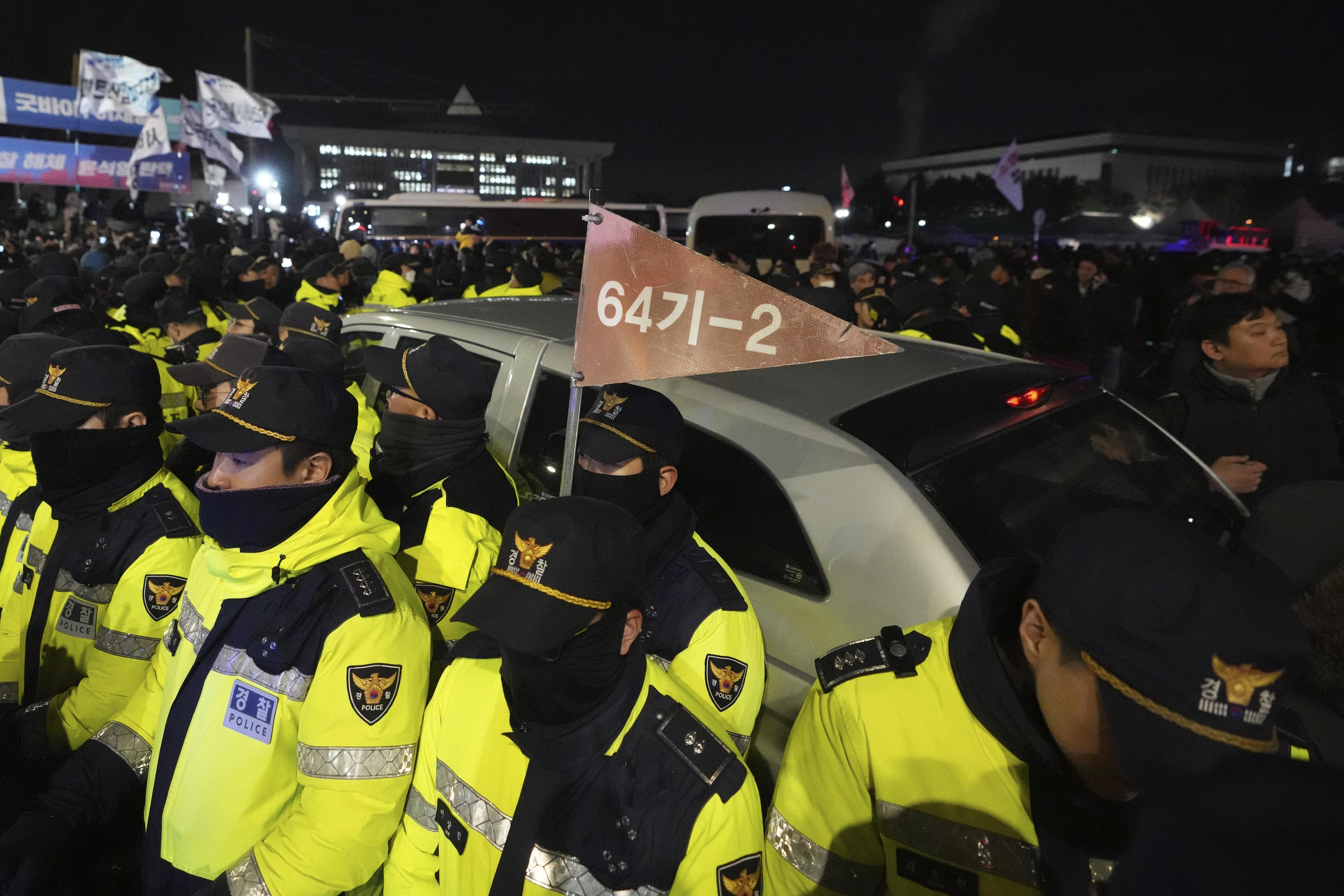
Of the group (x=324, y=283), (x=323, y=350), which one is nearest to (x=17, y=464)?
(x=323, y=350)

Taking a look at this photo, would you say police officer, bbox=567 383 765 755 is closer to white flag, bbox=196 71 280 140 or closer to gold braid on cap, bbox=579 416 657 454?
gold braid on cap, bbox=579 416 657 454

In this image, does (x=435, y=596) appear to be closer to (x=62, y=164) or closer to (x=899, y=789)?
(x=899, y=789)

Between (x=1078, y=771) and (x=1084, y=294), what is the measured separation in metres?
11.2

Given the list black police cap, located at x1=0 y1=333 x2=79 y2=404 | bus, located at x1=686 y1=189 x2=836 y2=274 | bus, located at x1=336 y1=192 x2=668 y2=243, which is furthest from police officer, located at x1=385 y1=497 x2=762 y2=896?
bus, located at x1=336 y1=192 x2=668 y2=243

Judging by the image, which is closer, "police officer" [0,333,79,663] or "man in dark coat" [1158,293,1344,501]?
"police officer" [0,333,79,663]

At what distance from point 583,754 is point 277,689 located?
2.62 ft

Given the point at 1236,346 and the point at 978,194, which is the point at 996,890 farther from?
the point at 978,194

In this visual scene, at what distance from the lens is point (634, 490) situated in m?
2.56

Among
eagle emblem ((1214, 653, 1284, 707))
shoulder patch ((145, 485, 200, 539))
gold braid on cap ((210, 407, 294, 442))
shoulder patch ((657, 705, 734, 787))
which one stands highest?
gold braid on cap ((210, 407, 294, 442))

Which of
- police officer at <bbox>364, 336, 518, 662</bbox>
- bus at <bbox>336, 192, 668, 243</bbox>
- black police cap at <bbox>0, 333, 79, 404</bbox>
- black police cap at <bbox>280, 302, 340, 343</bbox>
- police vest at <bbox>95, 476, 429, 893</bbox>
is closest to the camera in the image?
police vest at <bbox>95, 476, 429, 893</bbox>

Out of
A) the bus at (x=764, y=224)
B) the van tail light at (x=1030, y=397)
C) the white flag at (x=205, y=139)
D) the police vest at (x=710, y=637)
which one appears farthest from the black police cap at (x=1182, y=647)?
the white flag at (x=205, y=139)

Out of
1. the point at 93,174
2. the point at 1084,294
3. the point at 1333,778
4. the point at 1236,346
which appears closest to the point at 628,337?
the point at 1333,778

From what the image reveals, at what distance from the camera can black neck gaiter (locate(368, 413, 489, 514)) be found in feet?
9.94

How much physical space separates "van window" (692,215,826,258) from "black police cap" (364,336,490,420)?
14.0 m
